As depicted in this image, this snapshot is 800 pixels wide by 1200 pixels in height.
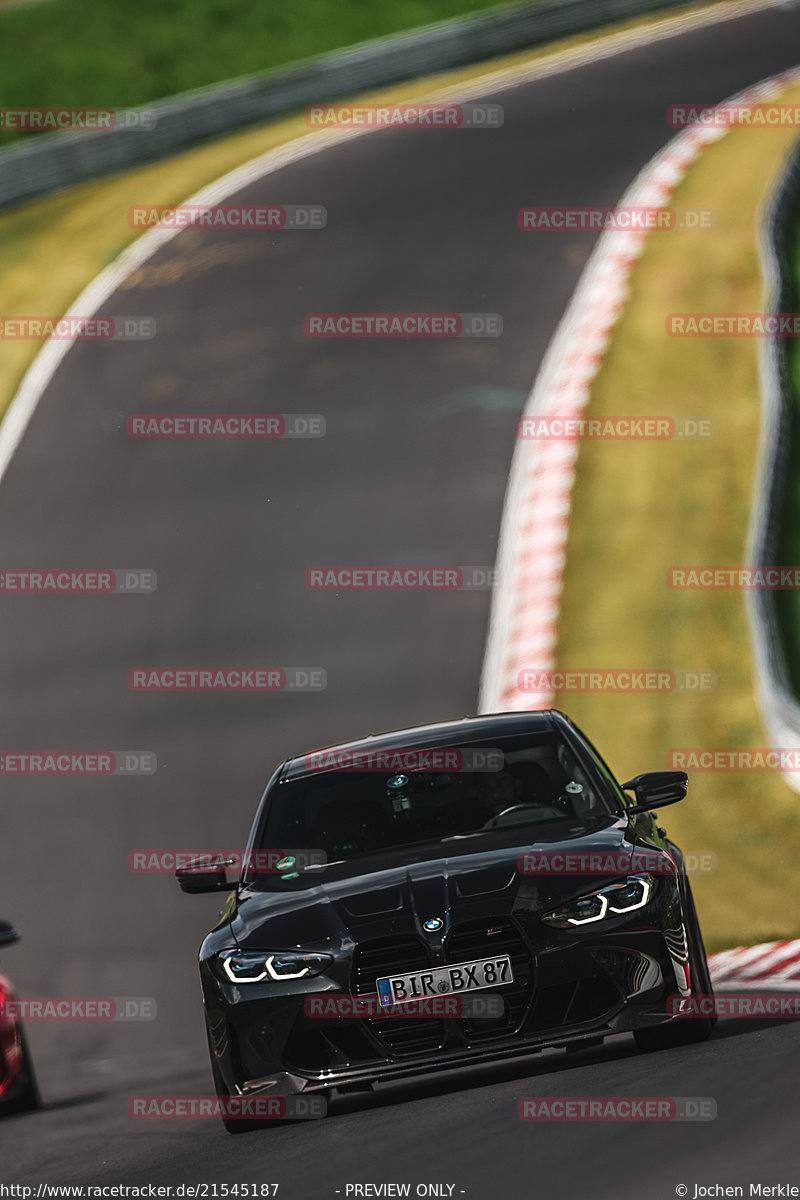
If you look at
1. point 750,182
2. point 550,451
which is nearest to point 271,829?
point 550,451

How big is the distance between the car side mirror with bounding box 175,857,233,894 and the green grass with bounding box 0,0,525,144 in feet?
92.8

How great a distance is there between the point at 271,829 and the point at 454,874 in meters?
1.29

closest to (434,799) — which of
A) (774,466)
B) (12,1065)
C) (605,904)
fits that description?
(605,904)

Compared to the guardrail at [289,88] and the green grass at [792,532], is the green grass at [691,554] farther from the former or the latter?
the guardrail at [289,88]

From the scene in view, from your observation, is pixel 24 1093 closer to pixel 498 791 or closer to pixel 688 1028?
pixel 498 791

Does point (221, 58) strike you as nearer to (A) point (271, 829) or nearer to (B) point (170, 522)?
(B) point (170, 522)

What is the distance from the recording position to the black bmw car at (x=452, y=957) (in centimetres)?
658

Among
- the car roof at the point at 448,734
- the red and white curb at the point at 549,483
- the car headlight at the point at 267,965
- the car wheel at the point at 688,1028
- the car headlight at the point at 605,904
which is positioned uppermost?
the red and white curb at the point at 549,483

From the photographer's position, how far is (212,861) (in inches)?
315

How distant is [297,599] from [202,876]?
892 cm

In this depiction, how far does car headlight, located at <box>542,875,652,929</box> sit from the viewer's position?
663 cm

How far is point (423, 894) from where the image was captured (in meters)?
6.77

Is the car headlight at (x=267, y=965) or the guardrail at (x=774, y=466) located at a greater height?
the guardrail at (x=774, y=466)

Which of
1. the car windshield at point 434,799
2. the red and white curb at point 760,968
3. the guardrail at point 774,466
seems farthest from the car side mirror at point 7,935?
the guardrail at point 774,466
